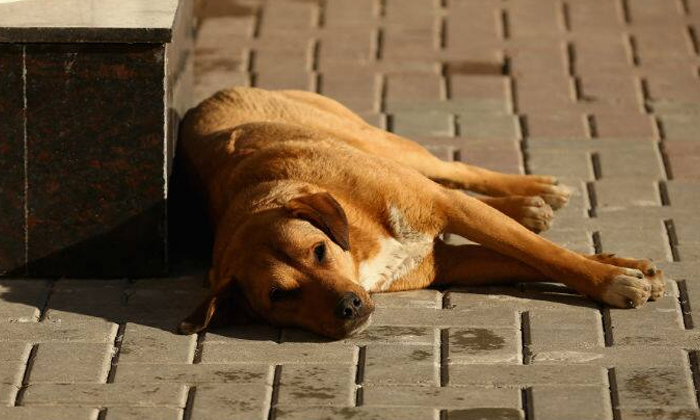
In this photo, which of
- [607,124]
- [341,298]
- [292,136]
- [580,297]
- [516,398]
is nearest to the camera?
[516,398]

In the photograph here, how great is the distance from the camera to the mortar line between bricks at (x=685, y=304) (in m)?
5.77

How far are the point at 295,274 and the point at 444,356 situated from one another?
24.0 inches

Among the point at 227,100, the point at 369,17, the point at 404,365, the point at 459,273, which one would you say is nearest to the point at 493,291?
the point at 459,273

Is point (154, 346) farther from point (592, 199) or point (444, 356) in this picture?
point (592, 199)

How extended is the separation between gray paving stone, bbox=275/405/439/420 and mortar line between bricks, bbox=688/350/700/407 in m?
0.88

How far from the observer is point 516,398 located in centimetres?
518

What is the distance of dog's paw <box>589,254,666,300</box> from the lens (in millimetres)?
5973

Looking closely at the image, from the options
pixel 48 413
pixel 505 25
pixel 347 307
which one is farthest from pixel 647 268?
pixel 505 25

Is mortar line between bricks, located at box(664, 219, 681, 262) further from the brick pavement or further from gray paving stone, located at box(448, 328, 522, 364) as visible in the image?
gray paving stone, located at box(448, 328, 522, 364)

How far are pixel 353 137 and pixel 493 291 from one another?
44.3 inches

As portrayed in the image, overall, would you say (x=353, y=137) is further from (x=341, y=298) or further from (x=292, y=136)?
(x=341, y=298)

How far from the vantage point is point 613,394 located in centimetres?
519

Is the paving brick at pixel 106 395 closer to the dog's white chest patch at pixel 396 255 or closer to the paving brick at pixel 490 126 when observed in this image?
the dog's white chest patch at pixel 396 255

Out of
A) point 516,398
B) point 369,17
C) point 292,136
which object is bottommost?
point 516,398
